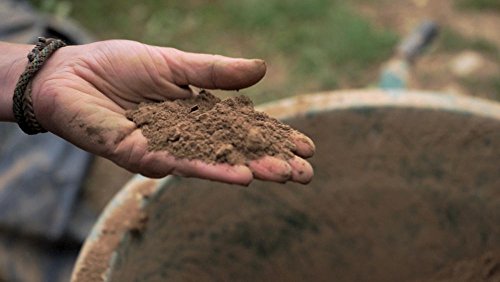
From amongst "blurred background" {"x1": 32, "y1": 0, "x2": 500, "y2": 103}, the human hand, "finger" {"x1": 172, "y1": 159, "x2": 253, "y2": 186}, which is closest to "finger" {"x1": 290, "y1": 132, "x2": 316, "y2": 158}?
the human hand

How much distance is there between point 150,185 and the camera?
4.06 feet

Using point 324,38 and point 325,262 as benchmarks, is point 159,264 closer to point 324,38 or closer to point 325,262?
point 325,262

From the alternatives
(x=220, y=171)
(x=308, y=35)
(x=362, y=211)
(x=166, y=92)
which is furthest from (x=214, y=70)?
(x=308, y=35)

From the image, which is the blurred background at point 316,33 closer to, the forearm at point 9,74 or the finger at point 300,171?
the forearm at point 9,74

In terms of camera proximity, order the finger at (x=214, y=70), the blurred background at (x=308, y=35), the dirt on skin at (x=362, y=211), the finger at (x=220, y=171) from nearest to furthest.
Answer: the finger at (x=220, y=171)
the finger at (x=214, y=70)
the dirt on skin at (x=362, y=211)
the blurred background at (x=308, y=35)

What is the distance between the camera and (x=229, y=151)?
1.03 meters

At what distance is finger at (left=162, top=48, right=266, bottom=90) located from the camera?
1.12 metres

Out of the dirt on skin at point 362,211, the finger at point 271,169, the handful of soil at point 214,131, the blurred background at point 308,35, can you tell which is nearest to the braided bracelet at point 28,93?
the handful of soil at point 214,131

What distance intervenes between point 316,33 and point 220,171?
200 cm

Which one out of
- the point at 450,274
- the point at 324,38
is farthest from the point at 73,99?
the point at 324,38

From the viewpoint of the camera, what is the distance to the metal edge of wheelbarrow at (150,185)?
3.77ft

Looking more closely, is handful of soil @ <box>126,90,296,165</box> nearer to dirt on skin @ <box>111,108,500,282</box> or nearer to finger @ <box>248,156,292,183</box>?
finger @ <box>248,156,292,183</box>

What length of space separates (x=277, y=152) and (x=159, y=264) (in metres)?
0.38

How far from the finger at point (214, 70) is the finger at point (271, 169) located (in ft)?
0.60
